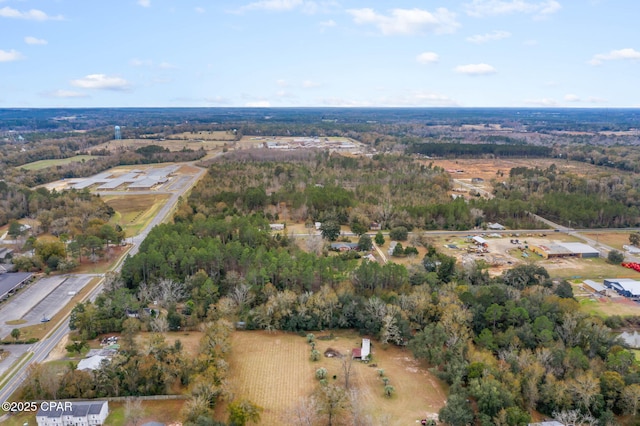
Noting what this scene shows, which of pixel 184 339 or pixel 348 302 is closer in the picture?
pixel 184 339

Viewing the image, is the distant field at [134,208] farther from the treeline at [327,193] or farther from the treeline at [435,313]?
the treeline at [435,313]

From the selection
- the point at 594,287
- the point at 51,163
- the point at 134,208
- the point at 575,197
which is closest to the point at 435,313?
the point at 594,287

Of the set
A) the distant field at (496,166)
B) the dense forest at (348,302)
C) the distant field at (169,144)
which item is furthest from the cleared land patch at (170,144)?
the dense forest at (348,302)

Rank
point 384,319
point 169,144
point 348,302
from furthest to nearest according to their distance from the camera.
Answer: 1. point 169,144
2. point 348,302
3. point 384,319

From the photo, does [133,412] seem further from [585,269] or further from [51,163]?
[51,163]

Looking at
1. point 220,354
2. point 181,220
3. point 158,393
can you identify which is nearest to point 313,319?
point 220,354

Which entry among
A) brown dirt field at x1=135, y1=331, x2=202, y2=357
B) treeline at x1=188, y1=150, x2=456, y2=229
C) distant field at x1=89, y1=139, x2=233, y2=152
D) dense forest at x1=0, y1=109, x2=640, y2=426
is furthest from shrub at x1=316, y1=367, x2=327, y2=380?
distant field at x1=89, y1=139, x2=233, y2=152

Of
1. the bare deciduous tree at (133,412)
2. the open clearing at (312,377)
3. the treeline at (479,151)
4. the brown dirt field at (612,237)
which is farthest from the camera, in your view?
the treeline at (479,151)
